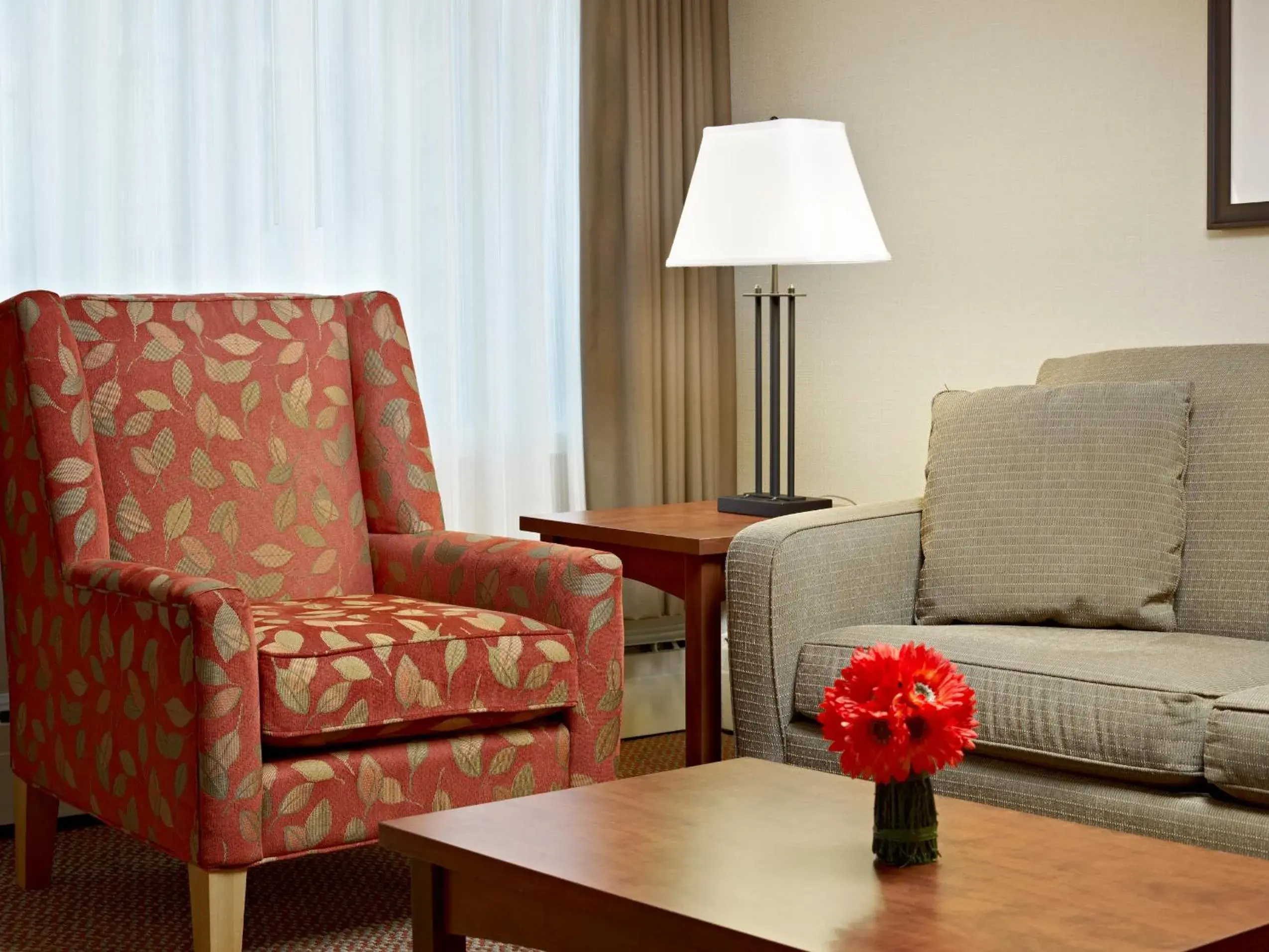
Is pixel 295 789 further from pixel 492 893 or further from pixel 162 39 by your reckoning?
pixel 162 39

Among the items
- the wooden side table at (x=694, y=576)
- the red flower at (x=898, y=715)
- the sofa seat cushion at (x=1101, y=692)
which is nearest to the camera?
the red flower at (x=898, y=715)

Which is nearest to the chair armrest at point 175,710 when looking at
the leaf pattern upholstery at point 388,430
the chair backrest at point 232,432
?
the chair backrest at point 232,432

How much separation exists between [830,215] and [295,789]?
1557 mm

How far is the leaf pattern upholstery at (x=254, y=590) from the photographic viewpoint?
226 centimetres

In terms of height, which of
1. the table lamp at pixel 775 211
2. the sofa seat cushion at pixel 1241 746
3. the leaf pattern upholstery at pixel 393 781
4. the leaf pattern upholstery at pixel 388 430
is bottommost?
the leaf pattern upholstery at pixel 393 781

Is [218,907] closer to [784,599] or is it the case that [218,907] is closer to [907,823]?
[784,599]

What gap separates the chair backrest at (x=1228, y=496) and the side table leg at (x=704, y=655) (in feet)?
2.62

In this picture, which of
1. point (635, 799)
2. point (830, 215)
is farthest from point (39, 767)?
point (830, 215)

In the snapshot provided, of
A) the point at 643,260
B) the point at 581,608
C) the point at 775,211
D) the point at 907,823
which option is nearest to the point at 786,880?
the point at 907,823

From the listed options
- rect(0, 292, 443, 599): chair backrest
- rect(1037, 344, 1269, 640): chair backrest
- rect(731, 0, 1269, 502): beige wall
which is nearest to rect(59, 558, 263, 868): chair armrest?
rect(0, 292, 443, 599): chair backrest

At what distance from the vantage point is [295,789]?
90.0 inches

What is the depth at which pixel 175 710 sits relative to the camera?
2236mm

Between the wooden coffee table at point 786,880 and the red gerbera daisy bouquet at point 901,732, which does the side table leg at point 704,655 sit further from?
the red gerbera daisy bouquet at point 901,732

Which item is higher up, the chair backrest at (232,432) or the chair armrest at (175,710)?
the chair backrest at (232,432)
